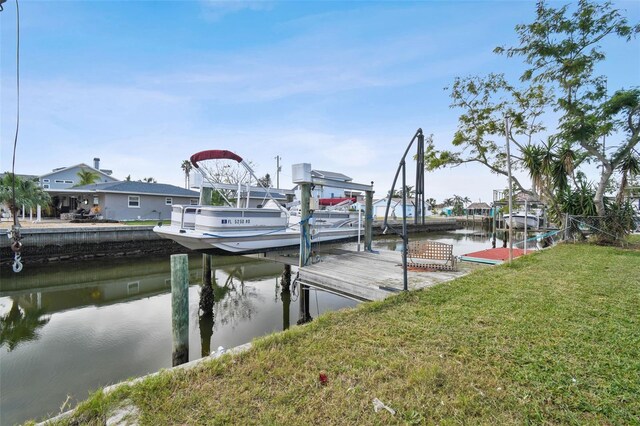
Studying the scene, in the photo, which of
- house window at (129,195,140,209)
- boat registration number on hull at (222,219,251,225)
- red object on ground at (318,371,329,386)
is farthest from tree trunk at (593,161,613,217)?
house window at (129,195,140,209)

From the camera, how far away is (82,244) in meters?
14.4

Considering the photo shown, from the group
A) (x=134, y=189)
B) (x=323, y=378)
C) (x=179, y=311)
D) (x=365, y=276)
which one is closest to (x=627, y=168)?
(x=365, y=276)

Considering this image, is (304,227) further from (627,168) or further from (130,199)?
(130,199)

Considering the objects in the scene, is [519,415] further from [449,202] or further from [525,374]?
[449,202]

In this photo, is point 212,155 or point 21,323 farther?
point 212,155

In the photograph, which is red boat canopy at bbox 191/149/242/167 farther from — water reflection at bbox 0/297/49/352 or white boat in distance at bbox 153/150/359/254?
water reflection at bbox 0/297/49/352

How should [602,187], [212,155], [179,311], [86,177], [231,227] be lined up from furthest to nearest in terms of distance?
[86,177], [602,187], [212,155], [231,227], [179,311]

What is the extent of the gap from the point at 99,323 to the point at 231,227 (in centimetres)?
399

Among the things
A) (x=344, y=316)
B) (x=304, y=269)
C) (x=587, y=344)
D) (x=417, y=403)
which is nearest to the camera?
(x=417, y=403)

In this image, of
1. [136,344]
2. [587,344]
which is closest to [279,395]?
[587,344]

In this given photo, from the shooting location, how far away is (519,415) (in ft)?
7.05

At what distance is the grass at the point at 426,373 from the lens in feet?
7.19

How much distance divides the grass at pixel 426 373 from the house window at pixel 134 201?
23.4 meters

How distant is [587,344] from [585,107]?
13.6 m
